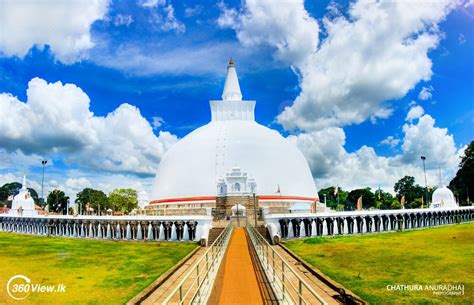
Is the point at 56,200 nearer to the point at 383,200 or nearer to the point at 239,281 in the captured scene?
the point at 383,200

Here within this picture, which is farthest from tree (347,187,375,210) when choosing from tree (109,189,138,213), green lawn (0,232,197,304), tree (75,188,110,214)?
green lawn (0,232,197,304)

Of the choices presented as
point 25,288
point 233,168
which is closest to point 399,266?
point 25,288

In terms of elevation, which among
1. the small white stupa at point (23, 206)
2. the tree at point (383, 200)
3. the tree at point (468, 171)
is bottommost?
the tree at point (383, 200)

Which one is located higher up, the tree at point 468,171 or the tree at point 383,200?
the tree at point 468,171

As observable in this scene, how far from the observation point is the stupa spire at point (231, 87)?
178 feet

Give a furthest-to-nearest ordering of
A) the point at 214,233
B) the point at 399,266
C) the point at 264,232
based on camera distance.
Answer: the point at 264,232
the point at 214,233
the point at 399,266

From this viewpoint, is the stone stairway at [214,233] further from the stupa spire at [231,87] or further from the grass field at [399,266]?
the stupa spire at [231,87]

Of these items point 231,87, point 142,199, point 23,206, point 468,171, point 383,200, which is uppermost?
point 231,87

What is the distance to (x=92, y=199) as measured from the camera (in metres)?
85.1

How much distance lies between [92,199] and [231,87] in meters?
49.2

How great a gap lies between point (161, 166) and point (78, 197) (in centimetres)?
5267

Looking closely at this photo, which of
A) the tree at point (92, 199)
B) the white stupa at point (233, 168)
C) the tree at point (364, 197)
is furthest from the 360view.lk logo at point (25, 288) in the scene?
the tree at point (364, 197)

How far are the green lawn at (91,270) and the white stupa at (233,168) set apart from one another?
57.5 feet

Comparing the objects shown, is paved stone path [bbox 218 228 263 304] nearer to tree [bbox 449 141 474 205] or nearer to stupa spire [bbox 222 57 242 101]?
stupa spire [bbox 222 57 242 101]
